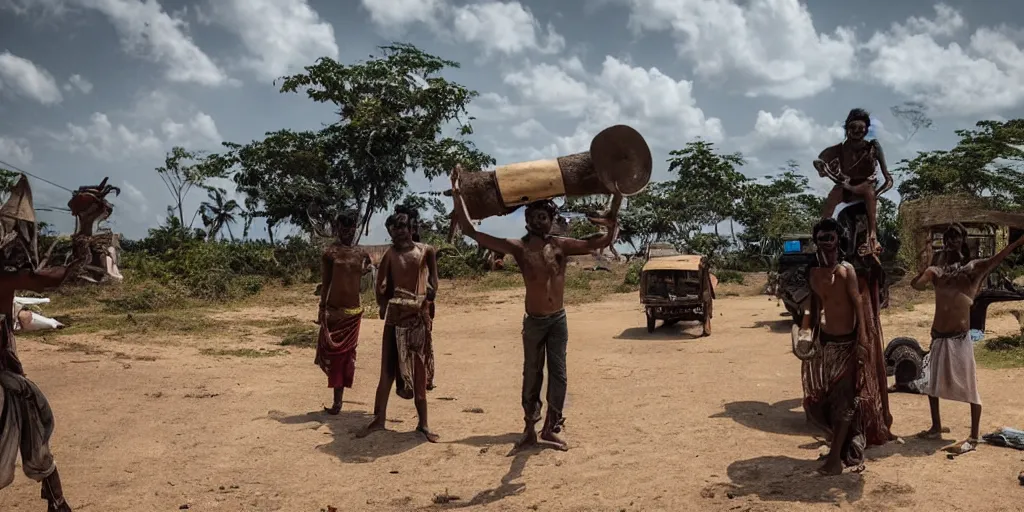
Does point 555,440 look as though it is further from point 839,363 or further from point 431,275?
point 839,363

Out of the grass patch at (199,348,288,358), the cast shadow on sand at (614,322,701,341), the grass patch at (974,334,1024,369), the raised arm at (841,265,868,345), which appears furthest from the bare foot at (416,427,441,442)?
the cast shadow on sand at (614,322,701,341)

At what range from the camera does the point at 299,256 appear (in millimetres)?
26406

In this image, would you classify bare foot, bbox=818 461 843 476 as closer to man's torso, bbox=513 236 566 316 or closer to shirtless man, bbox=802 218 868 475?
shirtless man, bbox=802 218 868 475

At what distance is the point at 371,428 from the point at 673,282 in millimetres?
9171

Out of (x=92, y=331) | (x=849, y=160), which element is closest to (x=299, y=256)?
(x=92, y=331)

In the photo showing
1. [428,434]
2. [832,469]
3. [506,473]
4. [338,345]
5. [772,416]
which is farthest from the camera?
[338,345]

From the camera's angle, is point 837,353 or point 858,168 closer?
point 837,353

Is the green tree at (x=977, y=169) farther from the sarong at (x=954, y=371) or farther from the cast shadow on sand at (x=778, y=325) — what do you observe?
the sarong at (x=954, y=371)

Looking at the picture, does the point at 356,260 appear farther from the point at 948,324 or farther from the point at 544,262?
the point at 948,324

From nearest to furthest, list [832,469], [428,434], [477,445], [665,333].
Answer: [832,469] → [477,445] → [428,434] → [665,333]

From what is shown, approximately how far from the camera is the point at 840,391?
5.13m

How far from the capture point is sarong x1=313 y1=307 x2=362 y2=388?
291 inches

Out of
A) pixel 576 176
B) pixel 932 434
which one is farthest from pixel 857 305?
pixel 576 176

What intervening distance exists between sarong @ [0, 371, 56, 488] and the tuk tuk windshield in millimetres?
11343
